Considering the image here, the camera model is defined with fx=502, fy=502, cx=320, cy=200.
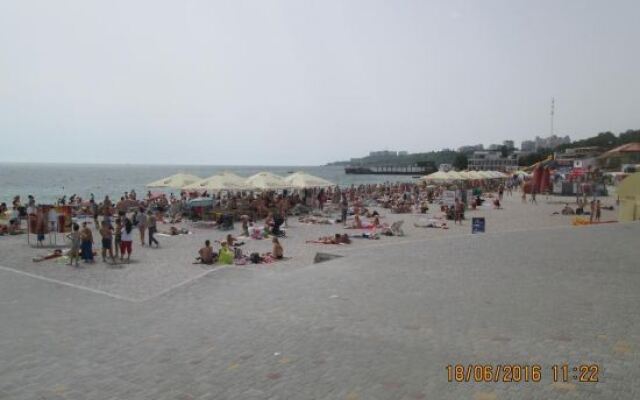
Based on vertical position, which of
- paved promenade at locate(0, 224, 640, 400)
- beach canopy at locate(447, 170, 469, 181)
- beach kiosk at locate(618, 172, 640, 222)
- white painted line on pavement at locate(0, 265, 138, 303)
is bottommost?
white painted line on pavement at locate(0, 265, 138, 303)

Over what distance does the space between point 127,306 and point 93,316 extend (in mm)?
702

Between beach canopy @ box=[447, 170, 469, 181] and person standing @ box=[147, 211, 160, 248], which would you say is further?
beach canopy @ box=[447, 170, 469, 181]

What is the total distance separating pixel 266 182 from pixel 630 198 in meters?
16.2

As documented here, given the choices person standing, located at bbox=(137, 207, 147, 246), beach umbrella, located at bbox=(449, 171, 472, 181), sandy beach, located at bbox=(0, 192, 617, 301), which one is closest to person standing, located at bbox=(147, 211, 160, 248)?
person standing, located at bbox=(137, 207, 147, 246)

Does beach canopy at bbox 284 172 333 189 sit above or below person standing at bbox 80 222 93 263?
above

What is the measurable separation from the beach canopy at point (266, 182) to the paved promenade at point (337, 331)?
1448 centimetres

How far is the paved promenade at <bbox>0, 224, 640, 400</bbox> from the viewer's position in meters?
4.90

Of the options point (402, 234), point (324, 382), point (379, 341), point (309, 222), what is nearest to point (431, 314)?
point (379, 341)

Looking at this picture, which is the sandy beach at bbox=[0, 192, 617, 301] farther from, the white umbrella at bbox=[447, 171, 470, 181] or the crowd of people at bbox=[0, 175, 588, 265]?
the white umbrella at bbox=[447, 171, 470, 181]

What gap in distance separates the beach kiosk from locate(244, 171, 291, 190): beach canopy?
15.3 metres

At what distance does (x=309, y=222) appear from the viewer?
2341 cm

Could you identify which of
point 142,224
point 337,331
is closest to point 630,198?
point 337,331

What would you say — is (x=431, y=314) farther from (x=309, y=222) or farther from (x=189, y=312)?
(x=309, y=222)

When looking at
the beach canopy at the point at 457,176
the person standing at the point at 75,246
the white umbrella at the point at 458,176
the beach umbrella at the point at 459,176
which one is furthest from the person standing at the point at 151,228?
the beach umbrella at the point at 459,176
